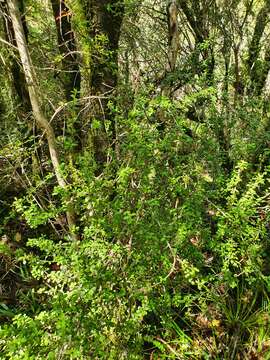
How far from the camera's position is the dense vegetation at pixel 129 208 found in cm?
260

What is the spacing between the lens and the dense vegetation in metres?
2.60

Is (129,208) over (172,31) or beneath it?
beneath

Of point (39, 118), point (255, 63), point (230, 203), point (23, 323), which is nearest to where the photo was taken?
point (23, 323)

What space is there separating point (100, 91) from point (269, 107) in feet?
8.36

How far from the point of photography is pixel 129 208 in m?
2.96

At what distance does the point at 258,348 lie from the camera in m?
3.29

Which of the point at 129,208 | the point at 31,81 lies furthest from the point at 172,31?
the point at 129,208

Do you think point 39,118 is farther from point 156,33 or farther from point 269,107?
point 269,107

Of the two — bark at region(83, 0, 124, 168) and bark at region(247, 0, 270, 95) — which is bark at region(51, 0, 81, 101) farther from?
bark at region(247, 0, 270, 95)

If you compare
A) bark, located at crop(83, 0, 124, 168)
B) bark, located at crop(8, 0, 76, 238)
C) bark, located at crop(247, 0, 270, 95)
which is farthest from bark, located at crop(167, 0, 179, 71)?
bark, located at crop(247, 0, 270, 95)

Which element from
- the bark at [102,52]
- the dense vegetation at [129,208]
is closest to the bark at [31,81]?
the dense vegetation at [129,208]

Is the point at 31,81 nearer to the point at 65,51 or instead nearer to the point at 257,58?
the point at 65,51

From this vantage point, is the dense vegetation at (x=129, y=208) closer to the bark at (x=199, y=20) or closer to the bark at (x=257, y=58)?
the bark at (x=199, y=20)

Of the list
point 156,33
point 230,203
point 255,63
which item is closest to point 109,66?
point 230,203
